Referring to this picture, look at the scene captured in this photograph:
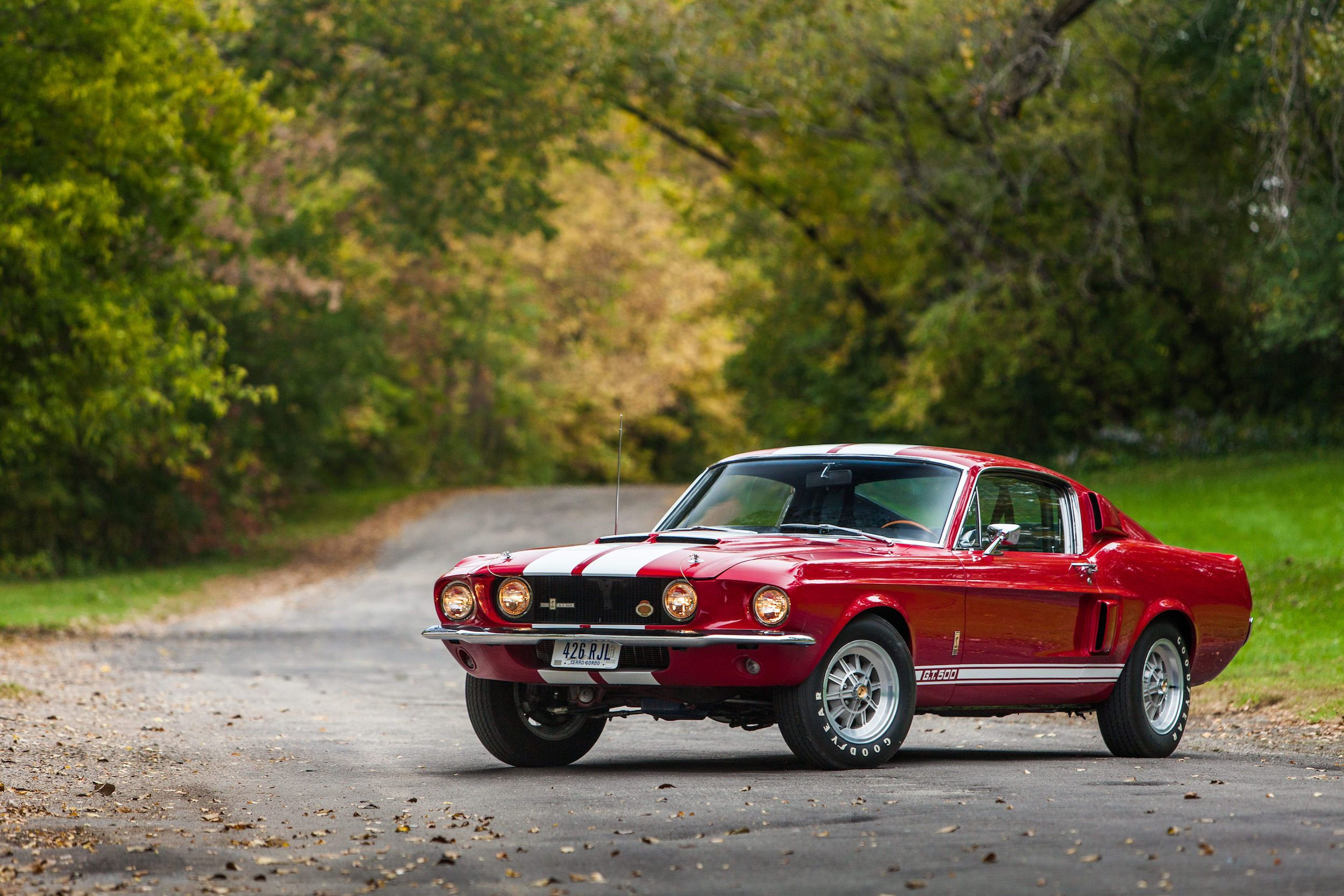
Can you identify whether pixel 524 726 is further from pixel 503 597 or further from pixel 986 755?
pixel 986 755

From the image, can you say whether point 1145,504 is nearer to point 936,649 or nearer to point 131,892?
point 936,649

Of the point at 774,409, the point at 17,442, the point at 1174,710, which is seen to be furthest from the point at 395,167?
the point at 1174,710

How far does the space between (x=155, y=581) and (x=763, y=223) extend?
1671 centimetres

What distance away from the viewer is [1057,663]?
9.70m

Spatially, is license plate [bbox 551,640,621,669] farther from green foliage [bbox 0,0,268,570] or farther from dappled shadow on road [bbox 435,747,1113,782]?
green foliage [bbox 0,0,268,570]

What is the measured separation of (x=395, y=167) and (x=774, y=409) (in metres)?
→ 12.9

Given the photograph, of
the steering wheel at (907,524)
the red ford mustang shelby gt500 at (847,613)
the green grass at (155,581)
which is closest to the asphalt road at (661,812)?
the red ford mustang shelby gt500 at (847,613)

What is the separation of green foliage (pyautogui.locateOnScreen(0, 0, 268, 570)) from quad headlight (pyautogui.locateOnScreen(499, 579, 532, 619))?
32.4 feet

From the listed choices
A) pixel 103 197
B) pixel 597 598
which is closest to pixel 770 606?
pixel 597 598

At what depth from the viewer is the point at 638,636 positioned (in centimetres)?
842

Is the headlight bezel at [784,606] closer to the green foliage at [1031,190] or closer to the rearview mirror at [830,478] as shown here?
the rearview mirror at [830,478]

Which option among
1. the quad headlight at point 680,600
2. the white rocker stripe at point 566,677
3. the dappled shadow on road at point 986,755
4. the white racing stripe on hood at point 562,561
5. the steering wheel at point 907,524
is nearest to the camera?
the quad headlight at point 680,600

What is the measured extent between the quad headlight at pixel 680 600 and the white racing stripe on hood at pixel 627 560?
0.20 meters

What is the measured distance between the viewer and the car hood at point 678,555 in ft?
27.8
